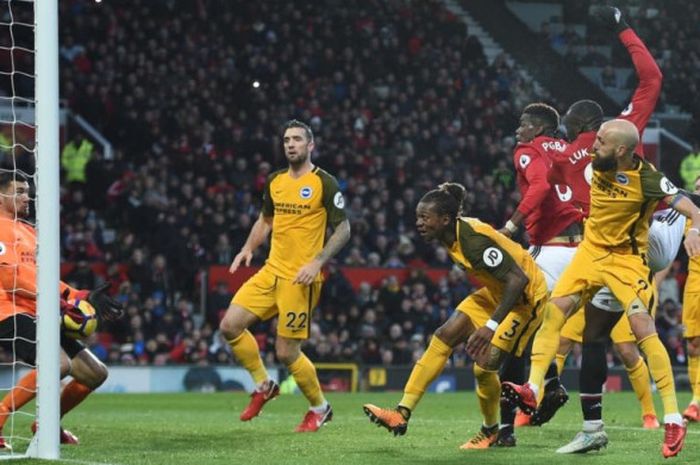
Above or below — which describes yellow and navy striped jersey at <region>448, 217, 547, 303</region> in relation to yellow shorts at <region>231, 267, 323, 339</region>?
above

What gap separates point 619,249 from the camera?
27.6ft

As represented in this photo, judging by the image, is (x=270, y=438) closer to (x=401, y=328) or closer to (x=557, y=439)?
(x=557, y=439)

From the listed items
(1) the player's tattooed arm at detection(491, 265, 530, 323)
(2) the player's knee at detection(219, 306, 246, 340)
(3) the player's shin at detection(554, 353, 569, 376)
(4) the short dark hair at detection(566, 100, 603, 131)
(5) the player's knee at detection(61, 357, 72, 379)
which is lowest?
(3) the player's shin at detection(554, 353, 569, 376)

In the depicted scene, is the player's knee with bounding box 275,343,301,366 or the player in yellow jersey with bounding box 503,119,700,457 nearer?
the player in yellow jersey with bounding box 503,119,700,457

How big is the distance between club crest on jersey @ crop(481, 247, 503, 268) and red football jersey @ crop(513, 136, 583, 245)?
2205mm

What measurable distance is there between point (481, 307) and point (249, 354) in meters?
2.60

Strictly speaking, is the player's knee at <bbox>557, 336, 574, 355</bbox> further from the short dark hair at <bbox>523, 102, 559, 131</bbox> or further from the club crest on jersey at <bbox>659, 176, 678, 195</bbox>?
the club crest on jersey at <bbox>659, 176, 678, 195</bbox>

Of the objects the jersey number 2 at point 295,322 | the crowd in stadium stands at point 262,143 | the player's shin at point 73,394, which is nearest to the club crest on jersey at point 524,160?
the jersey number 2 at point 295,322

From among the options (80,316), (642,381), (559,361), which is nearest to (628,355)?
(642,381)

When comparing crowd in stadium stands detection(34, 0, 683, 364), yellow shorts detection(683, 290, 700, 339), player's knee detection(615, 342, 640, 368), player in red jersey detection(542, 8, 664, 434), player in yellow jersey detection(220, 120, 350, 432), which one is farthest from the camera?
crowd in stadium stands detection(34, 0, 683, 364)

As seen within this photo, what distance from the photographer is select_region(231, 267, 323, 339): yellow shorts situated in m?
10.6

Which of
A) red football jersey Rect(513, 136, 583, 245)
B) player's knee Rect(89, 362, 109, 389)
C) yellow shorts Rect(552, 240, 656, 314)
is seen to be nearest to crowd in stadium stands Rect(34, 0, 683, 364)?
red football jersey Rect(513, 136, 583, 245)

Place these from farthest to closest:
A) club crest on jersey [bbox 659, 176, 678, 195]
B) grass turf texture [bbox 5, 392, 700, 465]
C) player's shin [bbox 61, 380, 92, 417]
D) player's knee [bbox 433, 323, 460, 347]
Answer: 1. player's shin [bbox 61, 380, 92, 417]
2. player's knee [bbox 433, 323, 460, 347]
3. club crest on jersey [bbox 659, 176, 678, 195]
4. grass turf texture [bbox 5, 392, 700, 465]

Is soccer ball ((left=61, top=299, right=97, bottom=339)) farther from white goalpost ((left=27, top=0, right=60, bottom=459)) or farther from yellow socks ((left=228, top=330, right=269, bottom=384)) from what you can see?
yellow socks ((left=228, top=330, right=269, bottom=384))
